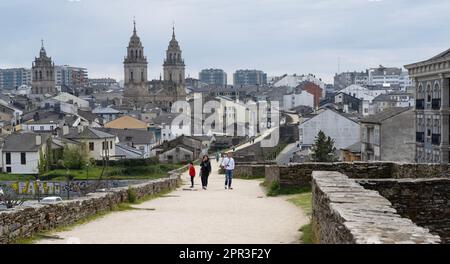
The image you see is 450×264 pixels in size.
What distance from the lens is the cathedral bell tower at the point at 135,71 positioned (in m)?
193

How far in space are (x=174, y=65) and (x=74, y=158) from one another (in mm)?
133267

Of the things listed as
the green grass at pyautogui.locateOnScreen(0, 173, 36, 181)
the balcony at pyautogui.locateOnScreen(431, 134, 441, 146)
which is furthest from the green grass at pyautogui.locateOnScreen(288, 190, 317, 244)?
the green grass at pyautogui.locateOnScreen(0, 173, 36, 181)

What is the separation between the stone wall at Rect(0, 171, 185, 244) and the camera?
10.9m

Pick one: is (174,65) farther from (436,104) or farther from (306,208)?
(306,208)

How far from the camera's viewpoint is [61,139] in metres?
73.8

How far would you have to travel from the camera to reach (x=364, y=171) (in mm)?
19109

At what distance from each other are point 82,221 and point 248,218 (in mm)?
3231

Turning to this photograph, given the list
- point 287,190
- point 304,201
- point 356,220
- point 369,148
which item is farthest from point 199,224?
point 369,148

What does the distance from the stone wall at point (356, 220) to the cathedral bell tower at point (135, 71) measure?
18263cm

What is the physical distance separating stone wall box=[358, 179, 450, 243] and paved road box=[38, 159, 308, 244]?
169 centimetres

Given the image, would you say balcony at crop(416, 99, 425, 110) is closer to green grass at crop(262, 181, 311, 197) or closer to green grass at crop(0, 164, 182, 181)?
green grass at crop(0, 164, 182, 181)

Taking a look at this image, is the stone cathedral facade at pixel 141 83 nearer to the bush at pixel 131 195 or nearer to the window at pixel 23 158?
the window at pixel 23 158

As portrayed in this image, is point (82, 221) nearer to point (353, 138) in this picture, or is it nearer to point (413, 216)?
point (413, 216)
